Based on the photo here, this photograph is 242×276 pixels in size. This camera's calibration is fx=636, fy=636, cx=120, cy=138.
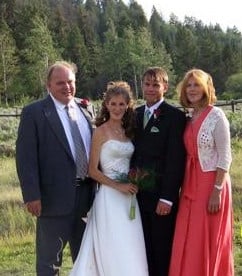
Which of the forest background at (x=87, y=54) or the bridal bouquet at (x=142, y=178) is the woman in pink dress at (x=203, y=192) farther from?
the forest background at (x=87, y=54)

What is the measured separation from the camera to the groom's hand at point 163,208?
486 centimetres

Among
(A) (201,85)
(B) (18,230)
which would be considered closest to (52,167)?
(A) (201,85)

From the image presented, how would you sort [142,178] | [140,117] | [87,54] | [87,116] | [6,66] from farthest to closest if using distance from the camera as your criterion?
[87,54] < [6,66] < [87,116] < [140,117] < [142,178]

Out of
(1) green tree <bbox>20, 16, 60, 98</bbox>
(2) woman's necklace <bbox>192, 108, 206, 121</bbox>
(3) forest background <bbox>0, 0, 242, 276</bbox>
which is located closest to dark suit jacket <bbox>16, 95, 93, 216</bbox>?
(2) woman's necklace <bbox>192, 108, 206, 121</bbox>

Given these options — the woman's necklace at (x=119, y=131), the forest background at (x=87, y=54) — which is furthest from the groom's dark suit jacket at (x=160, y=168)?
the forest background at (x=87, y=54)

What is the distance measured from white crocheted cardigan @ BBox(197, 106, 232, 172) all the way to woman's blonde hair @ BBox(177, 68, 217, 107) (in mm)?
106

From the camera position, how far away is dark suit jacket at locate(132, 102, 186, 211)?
4844 millimetres

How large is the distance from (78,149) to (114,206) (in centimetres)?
53

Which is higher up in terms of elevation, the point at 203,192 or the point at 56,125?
the point at 56,125

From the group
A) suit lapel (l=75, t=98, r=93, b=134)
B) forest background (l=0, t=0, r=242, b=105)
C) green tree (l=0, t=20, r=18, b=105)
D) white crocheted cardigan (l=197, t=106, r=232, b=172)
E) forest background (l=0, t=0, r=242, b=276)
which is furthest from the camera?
forest background (l=0, t=0, r=242, b=105)

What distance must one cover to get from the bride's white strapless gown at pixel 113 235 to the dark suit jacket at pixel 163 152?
13 cm

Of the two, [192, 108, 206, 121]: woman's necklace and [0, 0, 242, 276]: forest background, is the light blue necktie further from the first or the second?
[0, 0, 242, 276]: forest background

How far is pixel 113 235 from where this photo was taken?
4945mm

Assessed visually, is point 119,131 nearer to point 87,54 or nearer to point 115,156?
point 115,156
